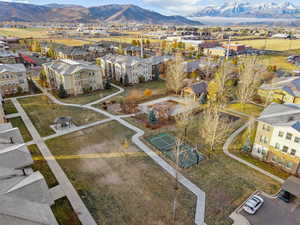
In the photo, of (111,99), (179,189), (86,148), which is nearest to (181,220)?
(179,189)

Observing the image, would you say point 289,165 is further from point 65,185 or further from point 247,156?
point 65,185

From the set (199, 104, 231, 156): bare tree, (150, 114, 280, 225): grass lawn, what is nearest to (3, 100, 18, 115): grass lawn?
(150, 114, 280, 225): grass lawn

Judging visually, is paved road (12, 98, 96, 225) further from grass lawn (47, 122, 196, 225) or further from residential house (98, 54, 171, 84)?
residential house (98, 54, 171, 84)

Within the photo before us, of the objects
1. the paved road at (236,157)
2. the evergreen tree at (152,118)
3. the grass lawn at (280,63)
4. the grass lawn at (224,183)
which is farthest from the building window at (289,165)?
the grass lawn at (280,63)

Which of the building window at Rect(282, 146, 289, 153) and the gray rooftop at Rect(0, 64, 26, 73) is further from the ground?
the gray rooftop at Rect(0, 64, 26, 73)

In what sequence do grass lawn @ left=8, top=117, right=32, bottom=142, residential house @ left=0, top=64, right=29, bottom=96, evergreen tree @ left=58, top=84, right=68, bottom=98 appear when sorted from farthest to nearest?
residential house @ left=0, top=64, right=29, bottom=96 → evergreen tree @ left=58, top=84, right=68, bottom=98 → grass lawn @ left=8, top=117, right=32, bottom=142

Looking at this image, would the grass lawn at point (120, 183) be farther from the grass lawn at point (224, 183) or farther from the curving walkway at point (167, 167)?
the grass lawn at point (224, 183)

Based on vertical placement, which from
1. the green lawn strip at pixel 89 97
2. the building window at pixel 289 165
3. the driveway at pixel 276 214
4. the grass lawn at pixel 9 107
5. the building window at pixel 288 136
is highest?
the building window at pixel 288 136
